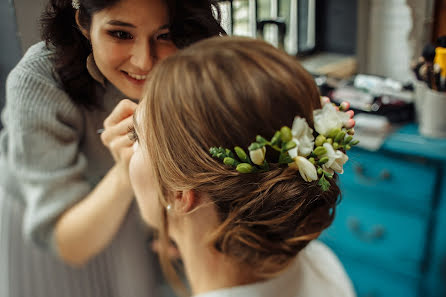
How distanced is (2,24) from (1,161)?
0.60ft

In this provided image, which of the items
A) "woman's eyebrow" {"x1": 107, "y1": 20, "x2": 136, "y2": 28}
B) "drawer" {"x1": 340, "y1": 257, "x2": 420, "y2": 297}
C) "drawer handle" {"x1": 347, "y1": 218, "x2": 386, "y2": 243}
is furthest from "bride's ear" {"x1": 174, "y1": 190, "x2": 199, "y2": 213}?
"drawer" {"x1": 340, "y1": 257, "x2": 420, "y2": 297}

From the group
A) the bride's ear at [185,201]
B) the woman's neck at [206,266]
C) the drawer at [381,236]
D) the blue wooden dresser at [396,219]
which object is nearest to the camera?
the bride's ear at [185,201]

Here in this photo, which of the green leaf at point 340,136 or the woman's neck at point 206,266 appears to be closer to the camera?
the green leaf at point 340,136

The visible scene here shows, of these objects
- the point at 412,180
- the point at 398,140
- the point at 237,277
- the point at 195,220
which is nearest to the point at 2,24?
the point at 195,220

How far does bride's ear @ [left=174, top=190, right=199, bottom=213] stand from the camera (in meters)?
0.55

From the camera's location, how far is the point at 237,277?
2.37 ft

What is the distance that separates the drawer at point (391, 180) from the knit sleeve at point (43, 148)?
2.90 feet

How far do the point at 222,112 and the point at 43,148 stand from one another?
0.72ft

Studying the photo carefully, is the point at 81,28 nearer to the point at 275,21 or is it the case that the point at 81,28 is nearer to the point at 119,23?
the point at 119,23

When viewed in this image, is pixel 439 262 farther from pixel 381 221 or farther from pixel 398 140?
pixel 398 140

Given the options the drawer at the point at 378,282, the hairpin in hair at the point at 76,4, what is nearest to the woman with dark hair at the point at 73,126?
the hairpin in hair at the point at 76,4

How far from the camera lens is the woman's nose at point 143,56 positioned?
0.49 m

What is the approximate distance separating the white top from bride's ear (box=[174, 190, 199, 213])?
21 centimetres

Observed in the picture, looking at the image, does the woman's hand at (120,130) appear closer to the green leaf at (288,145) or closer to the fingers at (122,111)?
the fingers at (122,111)
